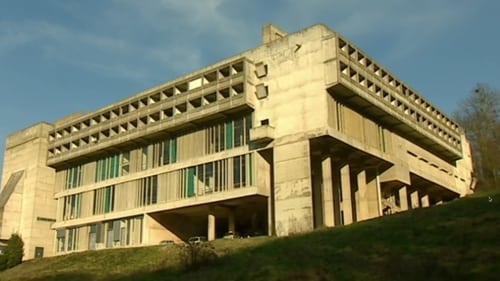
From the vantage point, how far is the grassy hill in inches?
664

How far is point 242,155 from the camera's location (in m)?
46.4

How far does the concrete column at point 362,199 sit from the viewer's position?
49344mm

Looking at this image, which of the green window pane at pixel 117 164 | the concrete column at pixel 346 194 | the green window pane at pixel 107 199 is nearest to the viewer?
the concrete column at pixel 346 194

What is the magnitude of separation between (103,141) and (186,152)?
11224 mm

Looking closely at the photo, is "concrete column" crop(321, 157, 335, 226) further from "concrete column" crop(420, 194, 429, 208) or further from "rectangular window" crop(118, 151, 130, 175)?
"concrete column" crop(420, 194, 429, 208)

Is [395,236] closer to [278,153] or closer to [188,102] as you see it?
[278,153]

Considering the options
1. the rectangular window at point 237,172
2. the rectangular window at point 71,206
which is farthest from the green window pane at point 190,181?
the rectangular window at point 71,206

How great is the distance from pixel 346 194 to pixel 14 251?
1262 inches

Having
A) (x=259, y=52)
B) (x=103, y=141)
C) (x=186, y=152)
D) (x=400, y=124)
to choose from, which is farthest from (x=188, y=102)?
(x=400, y=124)

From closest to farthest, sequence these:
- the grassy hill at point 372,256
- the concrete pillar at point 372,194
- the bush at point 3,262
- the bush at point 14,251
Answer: the grassy hill at point 372,256 < the concrete pillar at point 372,194 < the bush at point 3,262 < the bush at point 14,251

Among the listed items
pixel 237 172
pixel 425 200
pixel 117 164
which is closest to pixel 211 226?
pixel 237 172

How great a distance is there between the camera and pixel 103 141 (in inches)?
2274

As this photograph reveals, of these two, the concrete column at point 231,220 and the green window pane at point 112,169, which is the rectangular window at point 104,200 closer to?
the green window pane at point 112,169

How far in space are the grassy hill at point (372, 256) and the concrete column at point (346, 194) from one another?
14.9 metres
